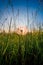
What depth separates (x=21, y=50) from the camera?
77.3 inches

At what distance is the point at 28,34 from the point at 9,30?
A: 7.4 inches

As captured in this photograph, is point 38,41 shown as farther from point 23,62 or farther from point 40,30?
point 23,62

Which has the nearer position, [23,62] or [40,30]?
[23,62]

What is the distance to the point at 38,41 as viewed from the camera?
6.73 ft

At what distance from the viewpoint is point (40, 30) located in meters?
2.10

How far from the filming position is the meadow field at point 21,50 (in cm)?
194

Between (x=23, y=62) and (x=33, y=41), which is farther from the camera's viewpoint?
(x=33, y=41)

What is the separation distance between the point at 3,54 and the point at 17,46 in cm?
15

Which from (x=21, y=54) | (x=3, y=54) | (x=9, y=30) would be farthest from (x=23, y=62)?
(x=9, y=30)

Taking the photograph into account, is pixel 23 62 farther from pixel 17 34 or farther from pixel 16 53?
pixel 17 34

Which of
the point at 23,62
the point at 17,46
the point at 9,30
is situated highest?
the point at 9,30

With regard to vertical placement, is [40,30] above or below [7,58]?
above

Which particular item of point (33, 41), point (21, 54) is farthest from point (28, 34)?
point (21, 54)

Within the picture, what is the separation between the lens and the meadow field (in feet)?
6.37
